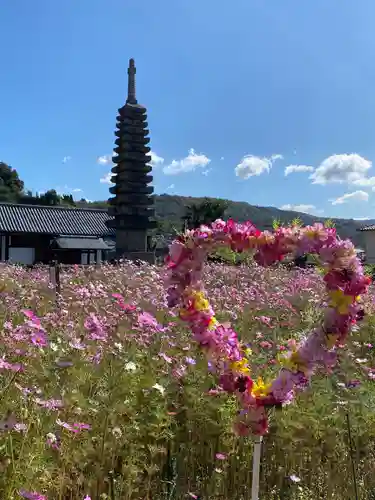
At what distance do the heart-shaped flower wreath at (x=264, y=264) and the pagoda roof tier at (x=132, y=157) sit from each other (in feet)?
57.9

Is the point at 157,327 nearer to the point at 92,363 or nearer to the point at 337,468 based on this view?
the point at 92,363

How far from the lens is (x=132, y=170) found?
19.2 metres

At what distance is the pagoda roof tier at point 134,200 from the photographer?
19031mm

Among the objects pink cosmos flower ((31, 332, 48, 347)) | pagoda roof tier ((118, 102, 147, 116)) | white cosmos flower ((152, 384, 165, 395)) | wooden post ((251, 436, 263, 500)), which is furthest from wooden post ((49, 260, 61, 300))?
pagoda roof tier ((118, 102, 147, 116))

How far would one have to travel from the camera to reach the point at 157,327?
3.32m

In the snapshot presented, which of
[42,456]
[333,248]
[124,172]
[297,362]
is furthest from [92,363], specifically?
[124,172]

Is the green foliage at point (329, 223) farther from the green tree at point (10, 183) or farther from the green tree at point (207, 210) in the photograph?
the green tree at point (10, 183)

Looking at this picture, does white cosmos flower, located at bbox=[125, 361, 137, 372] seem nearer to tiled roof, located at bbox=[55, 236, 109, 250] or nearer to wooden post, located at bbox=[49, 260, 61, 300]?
wooden post, located at bbox=[49, 260, 61, 300]

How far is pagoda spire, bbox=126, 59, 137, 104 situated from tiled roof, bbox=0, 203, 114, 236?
1127 cm

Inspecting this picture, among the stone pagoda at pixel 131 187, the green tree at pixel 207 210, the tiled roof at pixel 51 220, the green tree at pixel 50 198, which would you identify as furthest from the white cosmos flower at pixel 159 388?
the green tree at pixel 50 198

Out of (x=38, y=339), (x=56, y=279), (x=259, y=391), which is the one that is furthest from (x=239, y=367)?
(x=56, y=279)

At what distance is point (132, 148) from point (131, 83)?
10.3ft

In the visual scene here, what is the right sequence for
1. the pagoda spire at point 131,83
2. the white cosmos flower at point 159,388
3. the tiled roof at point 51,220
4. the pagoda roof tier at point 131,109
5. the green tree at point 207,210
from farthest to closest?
the green tree at point 207,210 < the tiled roof at point 51,220 < the pagoda spire at point 131,83 < the pagoda roof tier at point 131,109 < the white cosmos flower at point 159,388

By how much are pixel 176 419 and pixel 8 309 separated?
223cm
